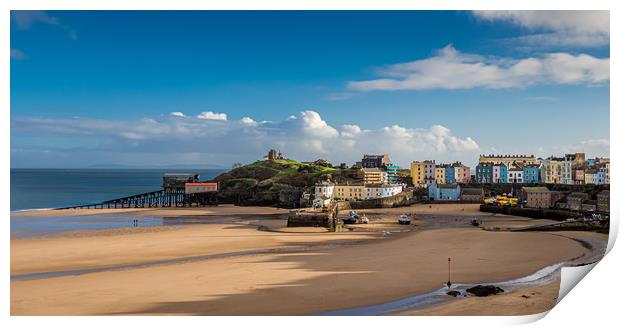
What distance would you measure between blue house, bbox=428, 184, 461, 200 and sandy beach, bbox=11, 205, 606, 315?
76.8 feet

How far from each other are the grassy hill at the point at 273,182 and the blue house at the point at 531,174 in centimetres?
1710

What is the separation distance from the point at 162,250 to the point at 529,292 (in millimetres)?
12273

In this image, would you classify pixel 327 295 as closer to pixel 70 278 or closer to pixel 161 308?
pixel 161 308

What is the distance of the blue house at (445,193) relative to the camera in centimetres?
4562

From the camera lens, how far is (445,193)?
151ft

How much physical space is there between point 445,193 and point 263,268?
113ft

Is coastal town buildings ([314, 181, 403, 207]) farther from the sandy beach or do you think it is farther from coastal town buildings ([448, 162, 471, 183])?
the sandy beach

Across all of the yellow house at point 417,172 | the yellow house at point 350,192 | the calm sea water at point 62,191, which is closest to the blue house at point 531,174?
the yellow house at point 417,172

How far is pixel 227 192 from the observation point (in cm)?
4875

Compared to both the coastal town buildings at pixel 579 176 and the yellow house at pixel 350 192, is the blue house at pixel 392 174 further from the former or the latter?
the coastal town buildings at pixel 579 176

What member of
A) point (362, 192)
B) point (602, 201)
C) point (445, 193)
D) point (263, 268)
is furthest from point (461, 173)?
point (263, 268)

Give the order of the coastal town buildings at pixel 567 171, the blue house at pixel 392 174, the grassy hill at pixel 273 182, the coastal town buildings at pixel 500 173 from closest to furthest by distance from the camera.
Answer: the grassy hill at pixel 273 182 → the coastal town buildings at pixel 567 171 → the coastal town buildings at pixel 500 173 → the blue house at pixel 392 174

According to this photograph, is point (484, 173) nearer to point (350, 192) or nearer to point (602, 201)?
point (350, 192)
